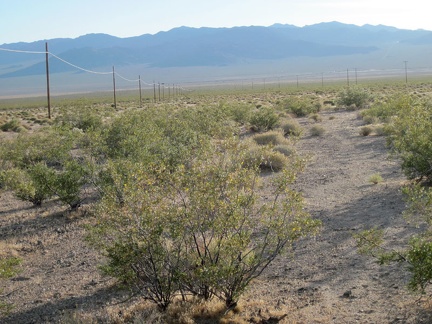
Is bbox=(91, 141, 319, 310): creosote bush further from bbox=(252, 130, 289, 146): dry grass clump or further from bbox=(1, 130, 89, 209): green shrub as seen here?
bbox=(252, 130, 289, 146): dry grass clump

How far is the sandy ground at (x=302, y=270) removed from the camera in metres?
8.62

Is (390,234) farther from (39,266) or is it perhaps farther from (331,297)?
(39,266)

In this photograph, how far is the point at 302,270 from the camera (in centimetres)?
1030

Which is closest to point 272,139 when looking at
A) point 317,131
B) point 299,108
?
point 317,131

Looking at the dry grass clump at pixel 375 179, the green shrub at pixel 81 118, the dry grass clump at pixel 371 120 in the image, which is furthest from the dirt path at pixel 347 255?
the green shrub at pixel 81 118

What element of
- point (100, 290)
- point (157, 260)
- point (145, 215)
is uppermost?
point (145, 215)

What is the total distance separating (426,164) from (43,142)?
13.8m

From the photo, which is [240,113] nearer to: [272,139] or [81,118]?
[272,139]

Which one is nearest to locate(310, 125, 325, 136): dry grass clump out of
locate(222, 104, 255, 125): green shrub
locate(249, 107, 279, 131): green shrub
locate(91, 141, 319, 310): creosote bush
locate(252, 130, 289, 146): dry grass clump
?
locate(249, 107, 279, 131): green shrub

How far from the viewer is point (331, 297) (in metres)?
9.00

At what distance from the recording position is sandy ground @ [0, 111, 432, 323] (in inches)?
339

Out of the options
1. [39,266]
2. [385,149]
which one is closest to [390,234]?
[39,266]

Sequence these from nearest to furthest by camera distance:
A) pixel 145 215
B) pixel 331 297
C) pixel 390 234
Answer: pixel 145 215 < pixel 331 297 < pixel 390 234

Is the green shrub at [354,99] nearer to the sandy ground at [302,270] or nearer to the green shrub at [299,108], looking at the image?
the green shrub at [299,108]
